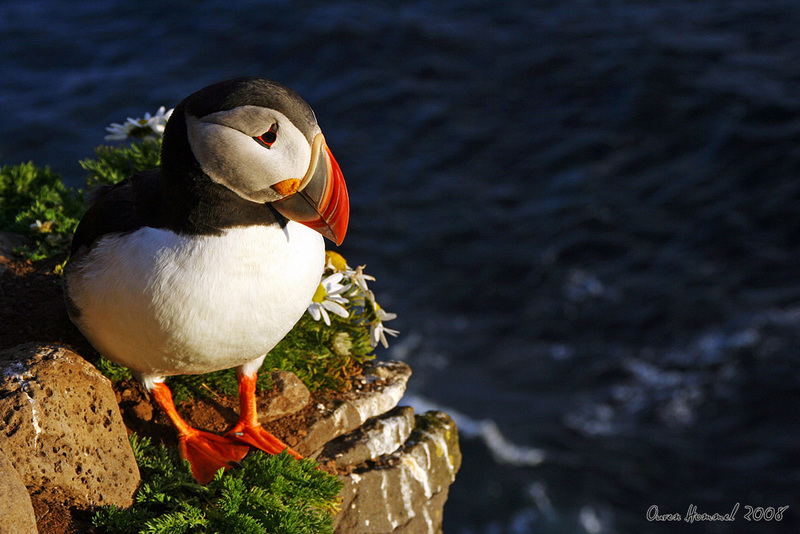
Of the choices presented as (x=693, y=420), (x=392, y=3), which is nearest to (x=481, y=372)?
(x=693, y=420)

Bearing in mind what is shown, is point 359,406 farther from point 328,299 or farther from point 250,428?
point 250,428

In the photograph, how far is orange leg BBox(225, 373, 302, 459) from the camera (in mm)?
3945

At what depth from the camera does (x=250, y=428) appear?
13.3ft

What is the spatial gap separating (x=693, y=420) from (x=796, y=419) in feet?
4.01

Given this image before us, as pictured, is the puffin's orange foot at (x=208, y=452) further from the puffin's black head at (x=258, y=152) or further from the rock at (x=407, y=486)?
the puffin's black head at (x=258, y=152)

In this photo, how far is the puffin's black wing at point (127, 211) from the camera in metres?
3.33

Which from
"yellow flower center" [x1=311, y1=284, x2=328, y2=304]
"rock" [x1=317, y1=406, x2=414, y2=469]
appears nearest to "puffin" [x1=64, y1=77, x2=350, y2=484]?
"yellow flower center" [x1=311, y1=284, x2=328, y2=304]

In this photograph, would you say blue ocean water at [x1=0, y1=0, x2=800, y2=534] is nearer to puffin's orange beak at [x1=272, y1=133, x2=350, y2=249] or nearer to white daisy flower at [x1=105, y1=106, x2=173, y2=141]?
white daisy flower at [x1=105, y1=106, x2=173, y2=141]

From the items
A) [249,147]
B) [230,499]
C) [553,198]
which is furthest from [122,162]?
[553,198]

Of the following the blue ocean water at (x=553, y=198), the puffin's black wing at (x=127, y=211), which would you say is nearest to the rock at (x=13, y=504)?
the puffin's black wing at (x=127, y=211)

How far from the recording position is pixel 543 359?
11.1m

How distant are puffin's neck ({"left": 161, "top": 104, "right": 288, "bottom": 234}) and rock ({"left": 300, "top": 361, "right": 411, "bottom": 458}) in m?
1.56

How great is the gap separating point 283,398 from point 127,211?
144 centimetres

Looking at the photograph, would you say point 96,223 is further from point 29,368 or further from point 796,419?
point 796,419
